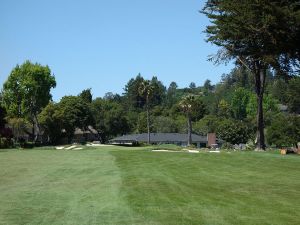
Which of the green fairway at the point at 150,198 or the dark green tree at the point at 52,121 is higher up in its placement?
the dark green tree at the point at 52,121

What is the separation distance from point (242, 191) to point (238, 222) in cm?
585

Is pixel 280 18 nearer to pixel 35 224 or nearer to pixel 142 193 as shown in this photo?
pixel 142 193

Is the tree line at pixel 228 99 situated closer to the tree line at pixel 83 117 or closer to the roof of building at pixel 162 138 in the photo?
the tree line at pixel 83 117

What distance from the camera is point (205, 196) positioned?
15039 mm

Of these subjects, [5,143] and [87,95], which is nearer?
[5,143]

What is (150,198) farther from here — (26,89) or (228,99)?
(228,99)

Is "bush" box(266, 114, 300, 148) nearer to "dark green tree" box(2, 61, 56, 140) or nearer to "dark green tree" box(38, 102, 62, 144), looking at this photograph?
"dark green tree" box(38, 102, 62, 144)

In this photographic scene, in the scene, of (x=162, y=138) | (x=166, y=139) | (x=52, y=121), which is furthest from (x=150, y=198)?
(x=162, y=138)

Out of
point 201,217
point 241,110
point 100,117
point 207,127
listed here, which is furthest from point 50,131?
point 201,217

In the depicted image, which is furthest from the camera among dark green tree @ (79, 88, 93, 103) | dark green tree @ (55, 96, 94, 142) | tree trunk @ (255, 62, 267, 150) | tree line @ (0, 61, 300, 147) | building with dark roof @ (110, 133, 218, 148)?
dark green tree @ (79, 88, 93, 103)

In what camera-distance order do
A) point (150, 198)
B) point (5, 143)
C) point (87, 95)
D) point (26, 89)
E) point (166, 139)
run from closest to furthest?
1. point (150, 198)
2. point (5, 143)
3. point (26, 89)
4. point (166, 139)
5. point (87, 95)

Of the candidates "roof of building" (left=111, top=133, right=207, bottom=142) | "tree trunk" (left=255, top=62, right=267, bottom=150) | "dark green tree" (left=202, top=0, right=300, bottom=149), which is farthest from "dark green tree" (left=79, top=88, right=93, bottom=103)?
"dark green tree" (left=202, top=0, right=300, bottom=149)

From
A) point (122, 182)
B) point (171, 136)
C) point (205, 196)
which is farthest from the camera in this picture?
point (171, 136)

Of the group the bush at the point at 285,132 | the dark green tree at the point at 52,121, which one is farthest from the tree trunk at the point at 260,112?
the dark green tree at the point at 52,121
